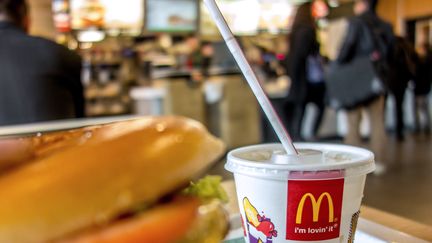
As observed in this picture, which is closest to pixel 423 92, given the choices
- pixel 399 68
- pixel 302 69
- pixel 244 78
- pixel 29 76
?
pixel 302 69

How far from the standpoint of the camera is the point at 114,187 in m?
0.46

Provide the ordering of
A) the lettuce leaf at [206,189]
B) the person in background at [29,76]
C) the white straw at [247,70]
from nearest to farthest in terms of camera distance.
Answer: the lettuce leaf at [206,189] < the white straw at [247,70] < the person in background at [29,76]

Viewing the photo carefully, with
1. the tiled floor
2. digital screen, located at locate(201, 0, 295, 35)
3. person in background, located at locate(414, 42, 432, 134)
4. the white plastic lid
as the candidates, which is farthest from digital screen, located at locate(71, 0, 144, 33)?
the white plastic lid

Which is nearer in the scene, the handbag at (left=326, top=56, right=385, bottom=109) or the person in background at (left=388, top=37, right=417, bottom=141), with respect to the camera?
the handbag at (left=326, top=56, right=385, bottom=109)

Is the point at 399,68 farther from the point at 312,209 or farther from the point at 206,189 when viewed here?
the point at 206,189

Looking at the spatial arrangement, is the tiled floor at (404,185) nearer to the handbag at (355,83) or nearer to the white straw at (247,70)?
the handbag at (355,83)

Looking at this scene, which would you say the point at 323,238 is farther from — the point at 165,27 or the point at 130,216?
the point at 165,27

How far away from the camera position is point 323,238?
724 mm

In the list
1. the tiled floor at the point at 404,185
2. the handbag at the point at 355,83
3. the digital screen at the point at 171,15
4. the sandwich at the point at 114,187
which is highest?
the digital screen at the point at 171,15

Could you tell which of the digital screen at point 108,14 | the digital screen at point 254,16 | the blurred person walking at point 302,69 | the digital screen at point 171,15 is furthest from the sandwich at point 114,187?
the digital screen at point 254,16

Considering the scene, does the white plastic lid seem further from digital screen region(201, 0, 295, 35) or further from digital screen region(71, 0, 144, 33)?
digital screen region(201, 0, 295, 35)

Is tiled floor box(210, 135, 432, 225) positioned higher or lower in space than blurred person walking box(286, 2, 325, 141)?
lower

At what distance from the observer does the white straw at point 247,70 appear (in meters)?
0.69

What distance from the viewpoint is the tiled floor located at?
352 centimetres
